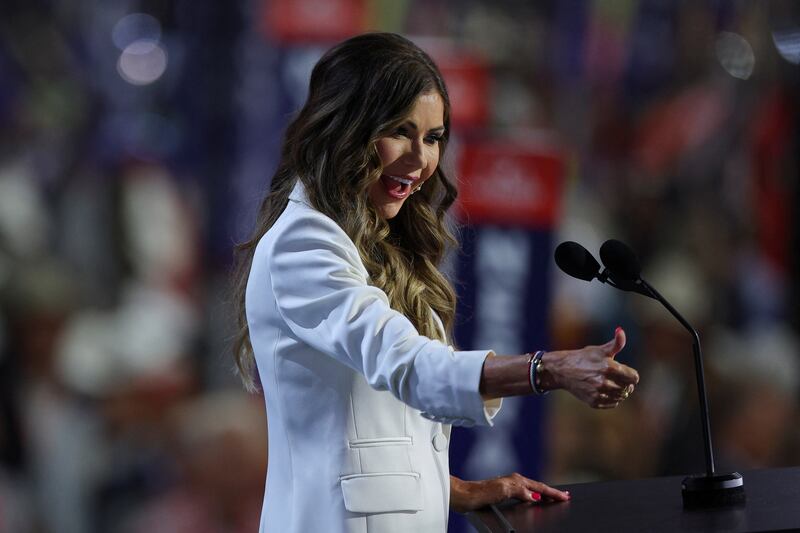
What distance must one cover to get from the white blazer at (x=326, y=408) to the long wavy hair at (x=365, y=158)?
0.22ft

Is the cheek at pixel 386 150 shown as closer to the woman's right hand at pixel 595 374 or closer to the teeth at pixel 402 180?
the teeth at pixel 402 180

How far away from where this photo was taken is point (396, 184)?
1.83 m

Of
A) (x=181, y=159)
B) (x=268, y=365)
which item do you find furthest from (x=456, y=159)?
(x=268, y=365)

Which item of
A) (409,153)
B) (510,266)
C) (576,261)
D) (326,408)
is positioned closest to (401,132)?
(409,153)

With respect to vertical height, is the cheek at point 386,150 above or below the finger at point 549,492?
above

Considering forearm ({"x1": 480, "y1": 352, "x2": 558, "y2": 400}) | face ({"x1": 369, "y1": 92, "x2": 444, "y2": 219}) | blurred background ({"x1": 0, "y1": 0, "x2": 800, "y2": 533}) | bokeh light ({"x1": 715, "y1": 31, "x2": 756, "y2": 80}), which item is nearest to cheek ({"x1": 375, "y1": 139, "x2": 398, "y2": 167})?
face ({"x1": 369, "y1": 92, "x2": 444, "y2": 219})

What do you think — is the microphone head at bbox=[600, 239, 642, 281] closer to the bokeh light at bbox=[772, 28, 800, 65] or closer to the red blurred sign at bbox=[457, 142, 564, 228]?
the red blurred sign at bbox=[457, 142, 564, 228]

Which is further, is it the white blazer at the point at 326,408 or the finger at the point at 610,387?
the white blazer at the point at 326,408

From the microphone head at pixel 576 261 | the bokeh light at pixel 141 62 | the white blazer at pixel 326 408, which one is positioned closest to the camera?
the white blazer at pixel 326 408

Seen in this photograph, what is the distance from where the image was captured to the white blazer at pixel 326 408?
1.60 m

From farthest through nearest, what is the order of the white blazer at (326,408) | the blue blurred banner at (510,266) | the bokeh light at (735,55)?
the bokeh light at (735,55)
the blue blurred banner at (510,266)
the white blazer at (326,408)

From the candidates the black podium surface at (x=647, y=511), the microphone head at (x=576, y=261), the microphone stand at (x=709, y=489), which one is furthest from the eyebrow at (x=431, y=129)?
the black podium surface at (x=647, y=511)

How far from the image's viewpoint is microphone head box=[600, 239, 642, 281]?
5.54ft

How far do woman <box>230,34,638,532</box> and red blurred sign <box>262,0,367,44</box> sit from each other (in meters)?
2.44
